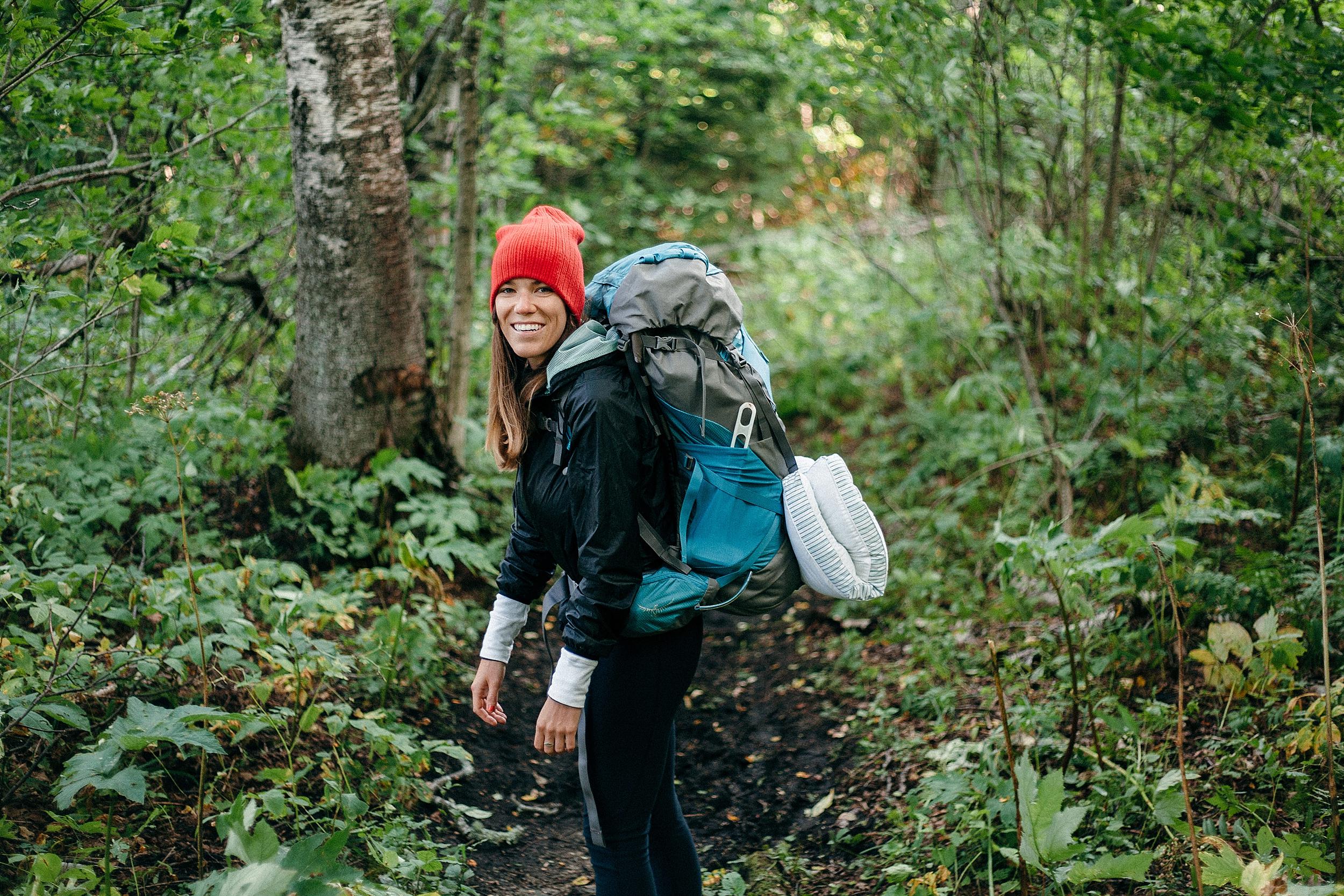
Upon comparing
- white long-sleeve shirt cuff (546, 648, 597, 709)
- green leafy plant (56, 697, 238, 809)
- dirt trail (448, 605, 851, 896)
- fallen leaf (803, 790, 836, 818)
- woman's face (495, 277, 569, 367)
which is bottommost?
dirt trail (448, 605, 851, 896)

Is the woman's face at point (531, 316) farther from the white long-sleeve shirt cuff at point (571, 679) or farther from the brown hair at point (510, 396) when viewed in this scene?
the white long-sleeve shirt cuff at point (571, 679)

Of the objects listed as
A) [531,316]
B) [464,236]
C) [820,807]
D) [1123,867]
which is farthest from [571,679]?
[464,236]

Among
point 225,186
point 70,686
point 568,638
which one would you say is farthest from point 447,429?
point 568,638

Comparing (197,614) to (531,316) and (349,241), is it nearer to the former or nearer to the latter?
(531,316)

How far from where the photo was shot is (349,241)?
4.10 meters

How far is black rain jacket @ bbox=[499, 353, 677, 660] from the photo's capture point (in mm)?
2021

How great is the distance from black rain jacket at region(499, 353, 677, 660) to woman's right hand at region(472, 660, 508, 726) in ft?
1.23

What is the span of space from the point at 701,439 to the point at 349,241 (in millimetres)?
2748

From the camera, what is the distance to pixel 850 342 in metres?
8.19

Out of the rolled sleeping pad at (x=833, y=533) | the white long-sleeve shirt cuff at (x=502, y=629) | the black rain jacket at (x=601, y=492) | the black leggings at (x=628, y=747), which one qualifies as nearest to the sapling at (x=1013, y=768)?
the rolled sleeping pad at (x=833, y=533)

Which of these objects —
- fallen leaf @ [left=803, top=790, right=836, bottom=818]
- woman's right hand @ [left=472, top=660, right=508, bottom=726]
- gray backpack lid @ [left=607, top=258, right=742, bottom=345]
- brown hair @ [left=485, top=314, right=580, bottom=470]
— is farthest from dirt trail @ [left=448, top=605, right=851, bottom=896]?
gray backpack lid @ [left=607, top=258, right=742, bottom=345]

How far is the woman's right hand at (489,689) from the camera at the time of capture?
2400 millimetres

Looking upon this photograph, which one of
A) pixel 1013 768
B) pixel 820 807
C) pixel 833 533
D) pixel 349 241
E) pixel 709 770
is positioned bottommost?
pixel 709 770

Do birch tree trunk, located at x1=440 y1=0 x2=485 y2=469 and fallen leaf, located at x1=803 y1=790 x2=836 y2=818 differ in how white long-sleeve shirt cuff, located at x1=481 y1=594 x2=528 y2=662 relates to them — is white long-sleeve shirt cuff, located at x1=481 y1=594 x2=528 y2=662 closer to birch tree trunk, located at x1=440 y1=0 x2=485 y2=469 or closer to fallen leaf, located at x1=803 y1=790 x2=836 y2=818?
fallen leaf, located at x1=803 y1=790 x2=836 y2=818
